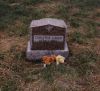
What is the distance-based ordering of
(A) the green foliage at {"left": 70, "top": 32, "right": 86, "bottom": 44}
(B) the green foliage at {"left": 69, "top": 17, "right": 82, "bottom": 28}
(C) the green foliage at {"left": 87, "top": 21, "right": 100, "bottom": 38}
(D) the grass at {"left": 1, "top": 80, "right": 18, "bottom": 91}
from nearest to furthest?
(D) the grass at {"left": 1, "top": 80, "right": 18, "bottom": 91} < (A) the green foliage at {"left": 70, "top": 32, "right": 86, "bottom": 44} < (C) the green foliage at {"left": 87, "top": 21, "right": 100, "bottom": 38} < (B) the green foliage at {"left": 69, "top": 17, "right": 82, "bottom": 28}

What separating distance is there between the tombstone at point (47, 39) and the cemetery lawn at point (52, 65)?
0.29 meters

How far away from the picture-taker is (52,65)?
7086 mm

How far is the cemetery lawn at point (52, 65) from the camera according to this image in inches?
255

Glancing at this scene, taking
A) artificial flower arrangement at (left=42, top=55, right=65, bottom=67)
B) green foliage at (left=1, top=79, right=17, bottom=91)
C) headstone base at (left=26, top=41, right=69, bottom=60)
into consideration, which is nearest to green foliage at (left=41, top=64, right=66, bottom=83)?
artificial flower arrangement at (left=42, top=55, right=65, bottom=67)

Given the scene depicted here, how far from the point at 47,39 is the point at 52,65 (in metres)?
0.85

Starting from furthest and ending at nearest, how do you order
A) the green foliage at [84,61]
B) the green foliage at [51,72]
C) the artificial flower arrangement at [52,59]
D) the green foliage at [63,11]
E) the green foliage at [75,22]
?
the green foliage at [63,11]
the green foliage at [75,22]
the artificial flower arrangement at [52,59]
the green foliage at [84,61]
the green foliage at [51,72]

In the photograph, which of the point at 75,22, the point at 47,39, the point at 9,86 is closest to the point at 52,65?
the point at 47,39

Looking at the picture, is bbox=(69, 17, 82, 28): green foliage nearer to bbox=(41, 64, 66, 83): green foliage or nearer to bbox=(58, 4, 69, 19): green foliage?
bbox=(58, 4, 69, 19): green foliage

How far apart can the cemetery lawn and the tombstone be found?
286mm

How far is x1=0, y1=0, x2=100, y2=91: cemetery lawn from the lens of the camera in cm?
648

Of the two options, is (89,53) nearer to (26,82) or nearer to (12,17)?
(26,82)

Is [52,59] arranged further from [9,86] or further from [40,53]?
[9,86]

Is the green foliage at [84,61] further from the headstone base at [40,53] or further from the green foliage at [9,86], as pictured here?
the green foliage at [9,86]

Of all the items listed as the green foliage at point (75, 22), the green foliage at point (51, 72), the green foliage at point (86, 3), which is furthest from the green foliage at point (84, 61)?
the green foliage at point (86, 3)
